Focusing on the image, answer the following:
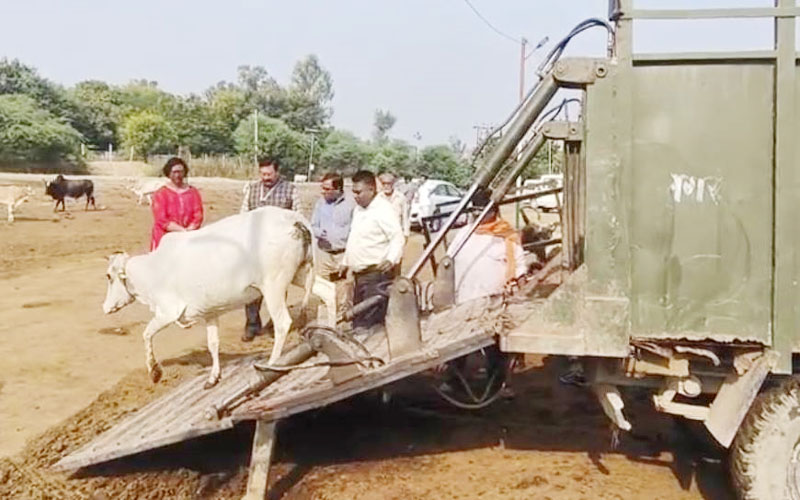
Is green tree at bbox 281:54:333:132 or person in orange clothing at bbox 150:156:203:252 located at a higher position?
green tree at bbox 281:54:333:132

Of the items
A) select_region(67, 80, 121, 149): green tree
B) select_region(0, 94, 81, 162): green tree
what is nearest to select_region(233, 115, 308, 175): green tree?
select_region(67, 80, 121, 149): green tree

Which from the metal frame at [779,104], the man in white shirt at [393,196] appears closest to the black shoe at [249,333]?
the man in white shirt at [393,196]

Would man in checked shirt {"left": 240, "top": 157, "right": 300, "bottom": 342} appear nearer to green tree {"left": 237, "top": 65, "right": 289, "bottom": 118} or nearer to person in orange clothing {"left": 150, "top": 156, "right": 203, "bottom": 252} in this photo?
person in orange clothing {"left": 150, "top": 156, "right": 203, "bottom": 252}

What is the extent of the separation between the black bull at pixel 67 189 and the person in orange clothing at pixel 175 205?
2036 cm

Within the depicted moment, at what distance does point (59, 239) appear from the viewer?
Answer: 20.7m

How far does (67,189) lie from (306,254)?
22.4 m

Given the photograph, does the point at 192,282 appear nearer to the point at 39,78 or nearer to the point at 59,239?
the point at 59,239

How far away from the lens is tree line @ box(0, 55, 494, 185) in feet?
161

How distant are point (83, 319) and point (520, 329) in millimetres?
7255

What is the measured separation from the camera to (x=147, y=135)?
58906 mm

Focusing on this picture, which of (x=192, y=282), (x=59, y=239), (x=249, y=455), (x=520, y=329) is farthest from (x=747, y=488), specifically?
(x=59, y=239)

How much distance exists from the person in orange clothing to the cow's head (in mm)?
762

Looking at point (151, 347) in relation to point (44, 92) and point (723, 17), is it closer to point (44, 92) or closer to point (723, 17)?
point (723, 17)

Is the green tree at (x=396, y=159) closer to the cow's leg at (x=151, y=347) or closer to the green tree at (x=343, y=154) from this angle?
the green tree at (x=343, y=154)
